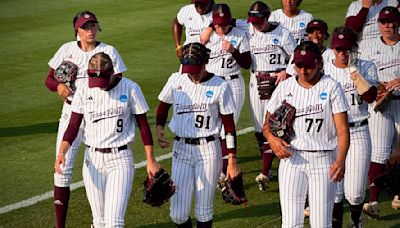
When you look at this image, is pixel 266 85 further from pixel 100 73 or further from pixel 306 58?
pixel 100 73

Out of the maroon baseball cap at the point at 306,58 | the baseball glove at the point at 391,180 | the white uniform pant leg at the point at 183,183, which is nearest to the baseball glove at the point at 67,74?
the white uniform pant leg at the point at 183,183

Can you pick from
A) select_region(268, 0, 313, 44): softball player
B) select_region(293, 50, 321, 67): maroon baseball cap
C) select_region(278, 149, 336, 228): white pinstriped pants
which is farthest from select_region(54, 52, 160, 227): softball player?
select_region(268, 0, 313, 44): softball player

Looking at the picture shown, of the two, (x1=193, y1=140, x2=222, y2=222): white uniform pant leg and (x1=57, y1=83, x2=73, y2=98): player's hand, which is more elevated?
(x1=57, y1=83, x2=73, y2=98): player's hand

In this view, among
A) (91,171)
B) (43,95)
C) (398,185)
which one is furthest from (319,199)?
(43,95)

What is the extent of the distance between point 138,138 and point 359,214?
14.7ft

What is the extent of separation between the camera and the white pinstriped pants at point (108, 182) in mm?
8617

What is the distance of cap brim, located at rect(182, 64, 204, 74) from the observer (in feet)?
29.5

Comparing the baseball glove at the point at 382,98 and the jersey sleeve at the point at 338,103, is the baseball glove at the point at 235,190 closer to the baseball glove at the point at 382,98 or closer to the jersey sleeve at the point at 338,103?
the jersey sleeve at the point at 338,103

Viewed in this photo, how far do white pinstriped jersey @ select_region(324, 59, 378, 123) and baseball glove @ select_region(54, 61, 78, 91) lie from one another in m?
2.61

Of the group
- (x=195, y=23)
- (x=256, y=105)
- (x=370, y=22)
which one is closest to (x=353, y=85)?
(x=256, y=105)

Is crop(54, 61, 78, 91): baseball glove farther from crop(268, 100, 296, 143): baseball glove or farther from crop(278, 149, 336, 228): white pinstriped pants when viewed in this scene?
crop(278, 149, 336, 228): white pinstriped pants

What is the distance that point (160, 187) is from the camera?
8922 millimetres

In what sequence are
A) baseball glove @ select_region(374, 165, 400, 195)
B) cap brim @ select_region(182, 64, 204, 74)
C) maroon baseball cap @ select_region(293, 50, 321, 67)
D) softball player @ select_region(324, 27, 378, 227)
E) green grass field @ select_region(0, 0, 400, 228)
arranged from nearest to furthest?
baseball glove @ select_region(374, 165, 400, 195)
maroon baseball cap @ select_region(293, 50, 321, 67)
cap brim @ select_region(182, 64, 204, 74)
softball player @ select_region(324, 27, 378, 227)
green grass field @ select_region(0, 0, 400, 228)

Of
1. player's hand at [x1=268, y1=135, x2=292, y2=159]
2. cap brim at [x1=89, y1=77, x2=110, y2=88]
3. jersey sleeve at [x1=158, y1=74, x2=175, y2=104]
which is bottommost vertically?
player's hand at [x1=268, y1=135, x2=292, y2=159]
